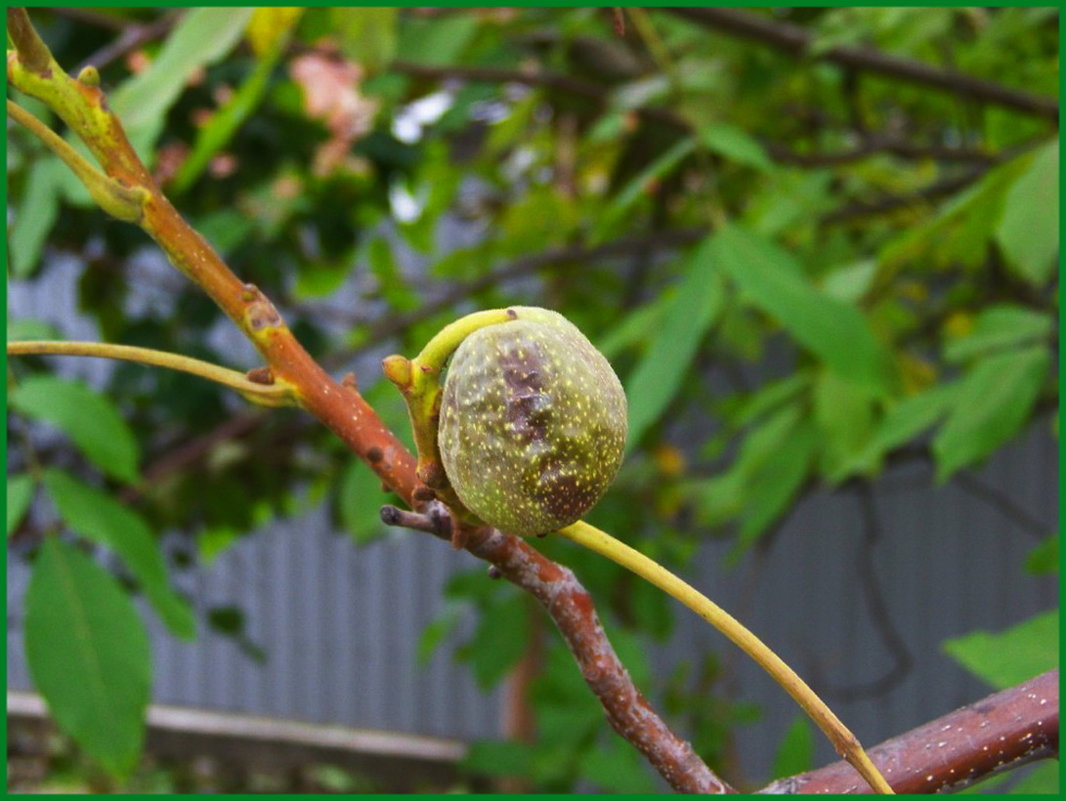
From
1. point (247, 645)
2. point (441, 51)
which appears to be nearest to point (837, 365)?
point (441, 51)

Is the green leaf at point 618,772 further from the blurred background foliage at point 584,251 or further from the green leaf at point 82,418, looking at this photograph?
the green leaf at point 82,418

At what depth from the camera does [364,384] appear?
242cm

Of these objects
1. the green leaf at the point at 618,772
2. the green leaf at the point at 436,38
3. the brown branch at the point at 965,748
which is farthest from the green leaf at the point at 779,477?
the brown branch at the point at 965,748

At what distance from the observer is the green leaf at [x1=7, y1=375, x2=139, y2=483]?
0.76 metres

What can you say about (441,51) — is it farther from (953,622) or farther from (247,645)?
(953,622)

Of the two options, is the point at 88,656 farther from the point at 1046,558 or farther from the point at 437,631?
the point at 437,631

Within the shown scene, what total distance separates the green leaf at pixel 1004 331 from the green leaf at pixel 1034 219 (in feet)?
0.58

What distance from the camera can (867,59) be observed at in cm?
117

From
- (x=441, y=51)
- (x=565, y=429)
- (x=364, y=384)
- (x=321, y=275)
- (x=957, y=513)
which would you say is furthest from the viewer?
(x=957, y=513)

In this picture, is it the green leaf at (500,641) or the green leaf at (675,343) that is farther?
the green leaf at (500,641)

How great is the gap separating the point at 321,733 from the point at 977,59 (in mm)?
3009

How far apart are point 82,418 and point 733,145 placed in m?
0.58

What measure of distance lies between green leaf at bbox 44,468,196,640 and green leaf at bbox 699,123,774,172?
1.87ft

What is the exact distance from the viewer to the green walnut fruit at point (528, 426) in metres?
0.24
